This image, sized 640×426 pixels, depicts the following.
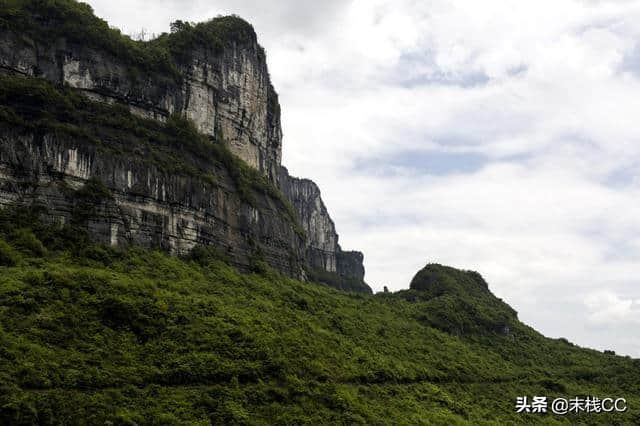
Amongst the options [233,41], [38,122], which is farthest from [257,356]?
[233,41]

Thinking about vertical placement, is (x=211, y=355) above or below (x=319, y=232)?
below

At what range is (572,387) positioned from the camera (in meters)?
53.1

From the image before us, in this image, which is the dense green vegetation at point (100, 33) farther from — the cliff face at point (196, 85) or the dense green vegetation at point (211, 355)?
the dense green vegetation at point (211, 355)

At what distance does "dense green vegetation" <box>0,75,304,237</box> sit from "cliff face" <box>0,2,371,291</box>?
0.60 feet

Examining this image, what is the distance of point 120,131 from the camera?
47938 millimetres

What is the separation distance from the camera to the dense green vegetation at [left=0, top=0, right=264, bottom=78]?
4644 centimetres

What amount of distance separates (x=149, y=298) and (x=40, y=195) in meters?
11.9

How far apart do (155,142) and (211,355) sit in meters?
24.4

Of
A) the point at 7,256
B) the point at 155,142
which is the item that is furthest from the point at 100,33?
the point at 7,256

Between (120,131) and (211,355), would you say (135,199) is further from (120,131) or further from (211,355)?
(211,355)

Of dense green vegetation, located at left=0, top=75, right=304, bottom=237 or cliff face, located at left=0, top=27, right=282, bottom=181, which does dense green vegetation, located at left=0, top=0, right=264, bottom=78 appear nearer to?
cliff face, located at left=0, top=27, right=282, bottom=181

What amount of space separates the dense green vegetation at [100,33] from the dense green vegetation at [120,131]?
459 cm

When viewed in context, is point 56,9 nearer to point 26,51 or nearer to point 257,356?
point 26,51

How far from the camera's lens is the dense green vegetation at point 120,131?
42500mm
